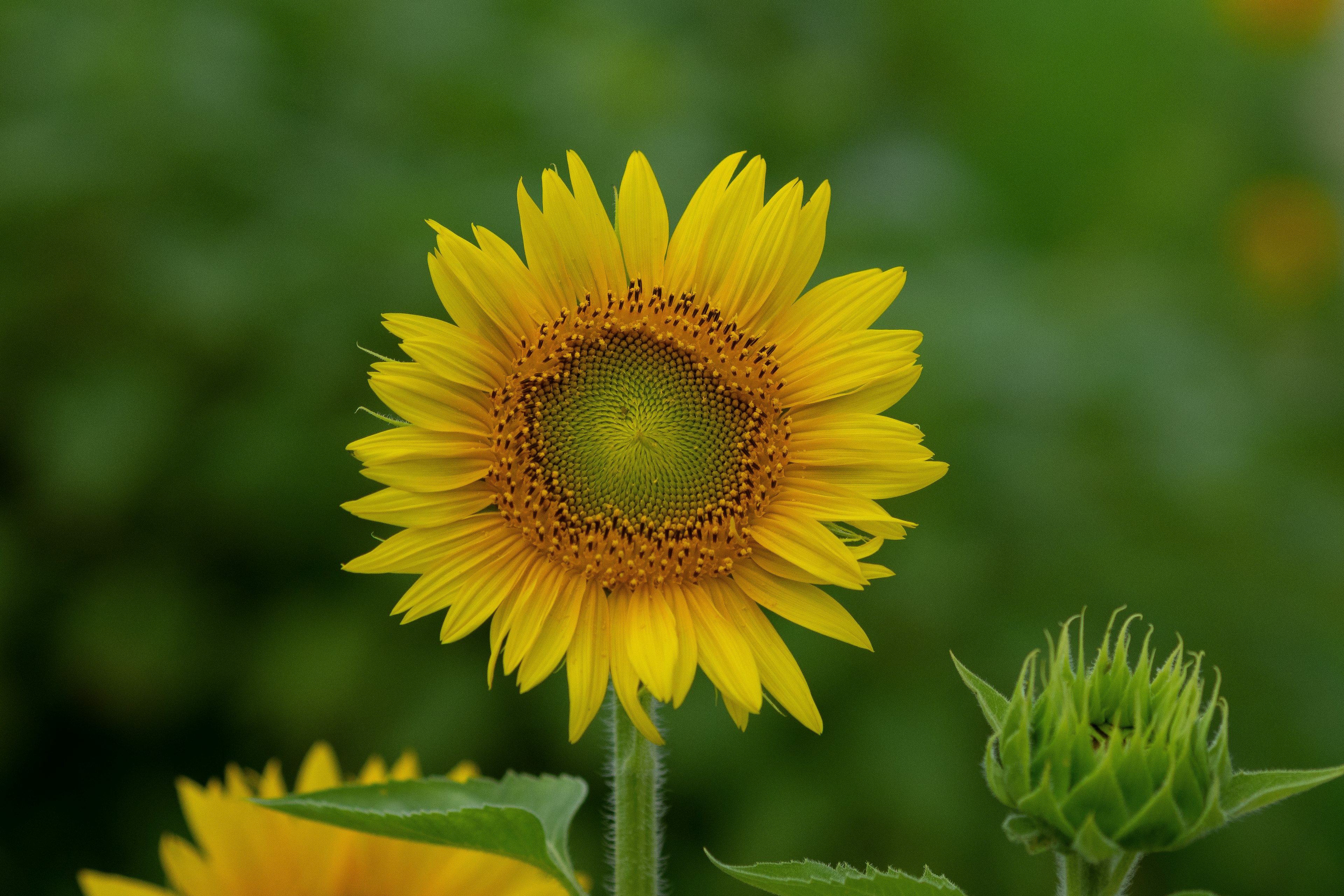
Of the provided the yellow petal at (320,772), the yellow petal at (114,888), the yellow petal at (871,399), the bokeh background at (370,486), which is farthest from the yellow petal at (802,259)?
the bokeh background at (370,486)

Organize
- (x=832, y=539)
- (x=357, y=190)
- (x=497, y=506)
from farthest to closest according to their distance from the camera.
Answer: (x=357, y=190)
(x=497, y=506)
(x=832, y=539)

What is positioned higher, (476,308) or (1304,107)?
(1304,107)

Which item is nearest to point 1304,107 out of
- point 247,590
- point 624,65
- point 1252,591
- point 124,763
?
point 1252,591

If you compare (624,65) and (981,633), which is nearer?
(981,633)

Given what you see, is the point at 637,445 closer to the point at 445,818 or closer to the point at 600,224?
the point at 600,224

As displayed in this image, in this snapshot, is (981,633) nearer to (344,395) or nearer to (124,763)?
(344,395)

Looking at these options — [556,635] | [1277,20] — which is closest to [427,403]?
[556,635]

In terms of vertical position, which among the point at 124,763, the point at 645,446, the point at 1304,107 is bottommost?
the point at 124,763

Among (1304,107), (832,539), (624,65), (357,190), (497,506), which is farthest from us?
(1304,107)

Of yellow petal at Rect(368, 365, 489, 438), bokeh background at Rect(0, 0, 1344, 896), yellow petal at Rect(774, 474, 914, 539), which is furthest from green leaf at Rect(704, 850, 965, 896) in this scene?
bokeh background at Rect(0, 0, 1344, 896)
